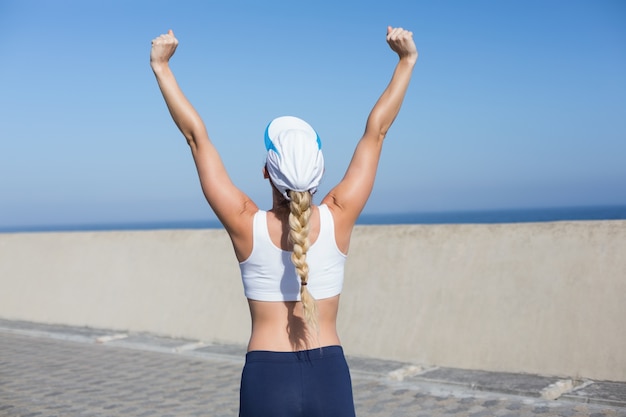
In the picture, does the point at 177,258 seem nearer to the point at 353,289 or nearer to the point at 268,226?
the point at 353,289

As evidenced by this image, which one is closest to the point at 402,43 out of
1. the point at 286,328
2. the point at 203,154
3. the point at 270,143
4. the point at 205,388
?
the point at 270,143

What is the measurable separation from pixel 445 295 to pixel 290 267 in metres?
6.08

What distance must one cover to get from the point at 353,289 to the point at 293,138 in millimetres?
6874

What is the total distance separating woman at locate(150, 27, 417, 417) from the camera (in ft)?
9.71

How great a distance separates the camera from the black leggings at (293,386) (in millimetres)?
2959

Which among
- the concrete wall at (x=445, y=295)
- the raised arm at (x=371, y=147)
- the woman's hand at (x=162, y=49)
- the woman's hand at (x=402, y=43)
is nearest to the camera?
the raised arm at (x=371, y=147)

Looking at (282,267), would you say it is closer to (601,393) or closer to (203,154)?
(203,154)

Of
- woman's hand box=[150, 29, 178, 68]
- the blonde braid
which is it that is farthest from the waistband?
woman's hand box=[150, 29, 178, 68]

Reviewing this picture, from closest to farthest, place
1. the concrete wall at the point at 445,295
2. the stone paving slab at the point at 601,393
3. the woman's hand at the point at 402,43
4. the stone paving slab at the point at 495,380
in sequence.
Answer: the woman's hand at the point at 402,43 → the stone paving slab at the point at 601,393 → the stone paving slab at the point at 495,380 → the concrete wall at the point at 445,295

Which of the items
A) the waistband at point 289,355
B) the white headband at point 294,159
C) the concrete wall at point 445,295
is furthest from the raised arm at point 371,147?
the concrete wall at point 445,295

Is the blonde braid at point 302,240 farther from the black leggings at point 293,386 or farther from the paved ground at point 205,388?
the paved ground at point 205,388

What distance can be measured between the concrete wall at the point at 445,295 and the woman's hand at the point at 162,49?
223 inches

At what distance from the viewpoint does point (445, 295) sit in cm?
887

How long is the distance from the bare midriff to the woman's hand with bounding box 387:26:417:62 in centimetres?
113
